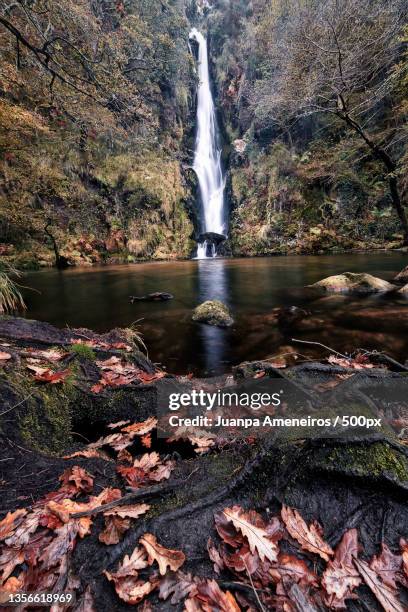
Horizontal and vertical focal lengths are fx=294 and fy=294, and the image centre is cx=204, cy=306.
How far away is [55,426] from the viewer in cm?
243

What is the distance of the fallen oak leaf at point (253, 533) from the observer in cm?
126

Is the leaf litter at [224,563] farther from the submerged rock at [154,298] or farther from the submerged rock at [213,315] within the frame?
the submerged rock at [154,298]

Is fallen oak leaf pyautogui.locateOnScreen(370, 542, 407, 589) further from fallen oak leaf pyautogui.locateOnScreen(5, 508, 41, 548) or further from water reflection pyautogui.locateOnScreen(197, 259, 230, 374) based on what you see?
water reflection pyautogui.locateOnScreen(197, 259, 230, 374)

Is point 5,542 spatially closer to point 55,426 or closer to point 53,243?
point 55,426

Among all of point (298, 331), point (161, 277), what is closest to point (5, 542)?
point (298, 331)

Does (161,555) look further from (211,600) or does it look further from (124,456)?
(124,456)

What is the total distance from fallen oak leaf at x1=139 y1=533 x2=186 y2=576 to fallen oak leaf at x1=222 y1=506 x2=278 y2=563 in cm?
27

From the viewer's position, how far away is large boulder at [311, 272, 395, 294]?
1015 cm

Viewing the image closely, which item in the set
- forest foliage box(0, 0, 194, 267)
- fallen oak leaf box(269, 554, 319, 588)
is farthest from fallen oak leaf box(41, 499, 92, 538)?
forest foliage box(0, 0, 194, 267)

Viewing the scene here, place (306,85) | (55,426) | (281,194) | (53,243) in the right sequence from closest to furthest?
(55,426) < (306,85) < (53,243) < (281,194)

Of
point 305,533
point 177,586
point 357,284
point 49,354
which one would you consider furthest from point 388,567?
point 357,284

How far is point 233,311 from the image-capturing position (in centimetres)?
916

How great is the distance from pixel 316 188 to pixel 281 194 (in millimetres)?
3288

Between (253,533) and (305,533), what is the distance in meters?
0.24
